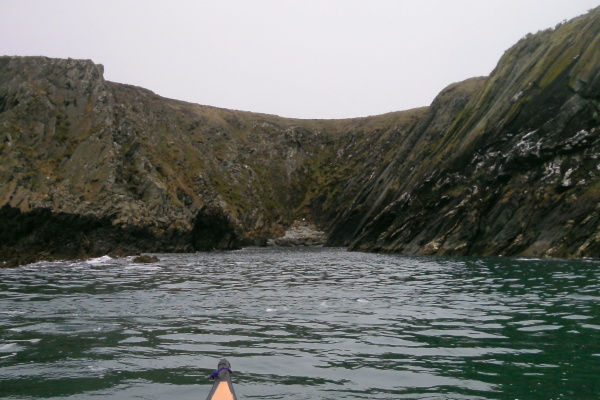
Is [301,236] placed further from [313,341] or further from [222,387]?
[222,387]

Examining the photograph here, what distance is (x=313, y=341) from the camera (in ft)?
42.1

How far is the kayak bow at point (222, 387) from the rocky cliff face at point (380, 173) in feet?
129

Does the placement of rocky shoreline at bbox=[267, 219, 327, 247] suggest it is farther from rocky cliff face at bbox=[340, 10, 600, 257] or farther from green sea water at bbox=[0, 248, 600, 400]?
green sea water at bbox=[0, 248, 600, 400]

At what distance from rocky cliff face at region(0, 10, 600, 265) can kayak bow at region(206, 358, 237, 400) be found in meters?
39.3

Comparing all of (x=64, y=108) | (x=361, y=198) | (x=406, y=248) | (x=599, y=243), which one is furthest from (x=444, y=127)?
(x=64, y=108)

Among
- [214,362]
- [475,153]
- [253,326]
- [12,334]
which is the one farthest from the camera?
[475,153]

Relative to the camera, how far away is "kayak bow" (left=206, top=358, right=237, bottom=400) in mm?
7051

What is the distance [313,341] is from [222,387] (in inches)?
226

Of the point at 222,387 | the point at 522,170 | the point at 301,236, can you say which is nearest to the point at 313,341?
the point at 222,387

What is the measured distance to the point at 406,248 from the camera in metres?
58.0

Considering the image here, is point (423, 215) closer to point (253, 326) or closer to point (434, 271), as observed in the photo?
point (434, 271)

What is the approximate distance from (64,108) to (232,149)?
203 ft

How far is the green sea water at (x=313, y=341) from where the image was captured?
899cm

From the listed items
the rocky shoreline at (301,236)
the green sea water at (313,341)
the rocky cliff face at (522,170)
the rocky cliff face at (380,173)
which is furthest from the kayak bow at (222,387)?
the rocky shoreline at (301,236)
